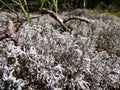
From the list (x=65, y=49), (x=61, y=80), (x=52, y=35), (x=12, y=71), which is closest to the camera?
(x=12, y=71)

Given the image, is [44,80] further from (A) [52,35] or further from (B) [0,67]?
(A) [52,35]

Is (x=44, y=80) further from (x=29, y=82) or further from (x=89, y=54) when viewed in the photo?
(x=89, y=54)

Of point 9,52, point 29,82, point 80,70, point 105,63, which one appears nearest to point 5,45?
point 9,52

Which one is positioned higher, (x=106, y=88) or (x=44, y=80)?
(x=44, y=80)

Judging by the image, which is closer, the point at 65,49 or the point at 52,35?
the point at 65,49

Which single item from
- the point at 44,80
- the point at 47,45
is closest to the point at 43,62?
the point at 44,80

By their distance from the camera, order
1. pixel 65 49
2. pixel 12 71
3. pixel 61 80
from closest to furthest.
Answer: pixel 12 71
pixel 61 80
pixel 65 49

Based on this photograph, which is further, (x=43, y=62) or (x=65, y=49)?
(x=65, y=49)

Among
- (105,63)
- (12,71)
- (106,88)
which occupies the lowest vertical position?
(106,88)

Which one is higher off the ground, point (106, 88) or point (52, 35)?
point (52, 35)
